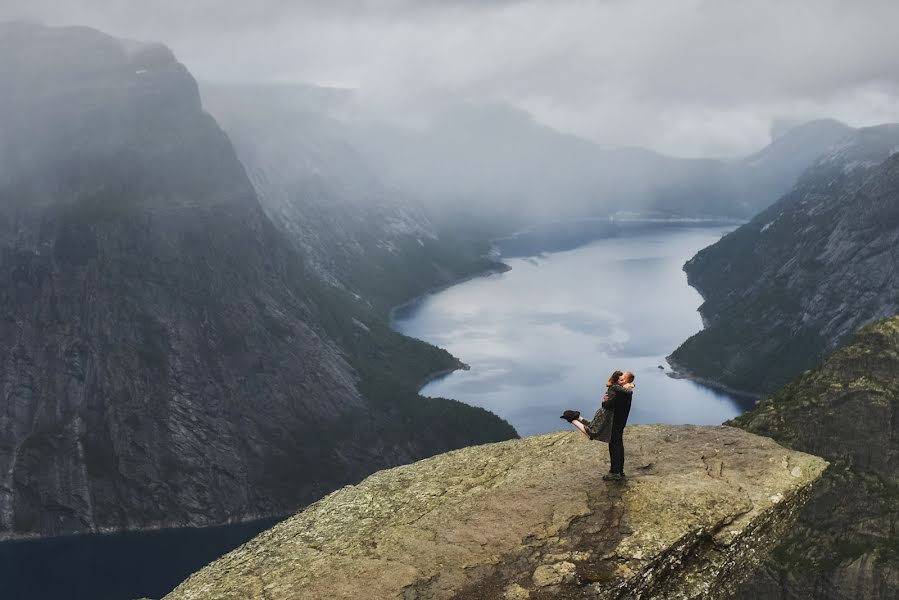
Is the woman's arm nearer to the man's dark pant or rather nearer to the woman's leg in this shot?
the man's dark pant

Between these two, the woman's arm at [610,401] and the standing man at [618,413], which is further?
the woman's arm at [610,401]

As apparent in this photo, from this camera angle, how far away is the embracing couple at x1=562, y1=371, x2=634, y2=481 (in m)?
32.0

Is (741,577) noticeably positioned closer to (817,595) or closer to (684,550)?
(684,550)

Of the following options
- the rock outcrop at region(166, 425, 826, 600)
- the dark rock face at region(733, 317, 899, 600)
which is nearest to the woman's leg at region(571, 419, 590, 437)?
the rock outcrop at region(166, 425, 826, 600)

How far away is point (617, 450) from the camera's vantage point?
3250 centimetres

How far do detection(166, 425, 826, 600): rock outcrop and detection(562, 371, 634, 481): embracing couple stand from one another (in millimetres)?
863

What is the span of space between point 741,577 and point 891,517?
140 m

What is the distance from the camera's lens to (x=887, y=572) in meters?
148

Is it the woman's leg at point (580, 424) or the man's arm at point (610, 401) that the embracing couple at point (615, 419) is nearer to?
the man's arm at point (610, 401)

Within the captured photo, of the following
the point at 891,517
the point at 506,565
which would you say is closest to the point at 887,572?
the point at 891,517


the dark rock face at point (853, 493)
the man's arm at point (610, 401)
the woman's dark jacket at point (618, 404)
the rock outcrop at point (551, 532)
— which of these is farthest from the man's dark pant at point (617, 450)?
the dark rock face at point (853, 493)

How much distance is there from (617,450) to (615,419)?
1.34m

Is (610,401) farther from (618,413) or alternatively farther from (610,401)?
(618,413)

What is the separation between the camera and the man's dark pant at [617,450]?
3225 cm
